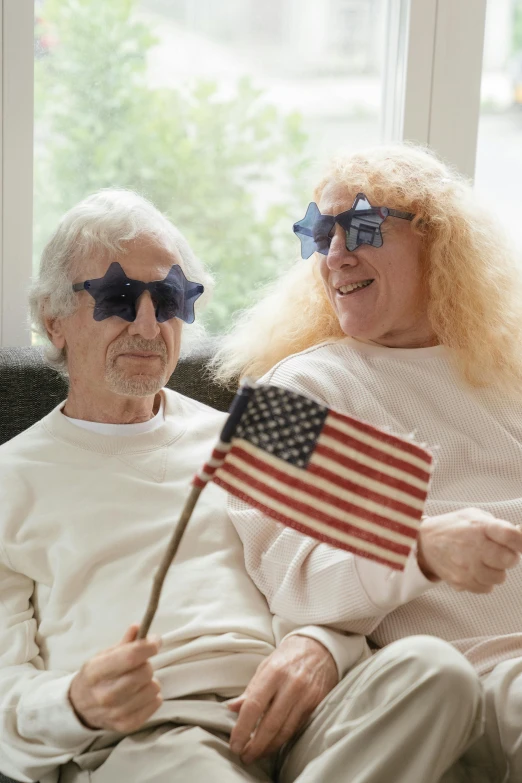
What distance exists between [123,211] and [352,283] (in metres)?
0.52

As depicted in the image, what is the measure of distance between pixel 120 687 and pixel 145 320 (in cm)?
78

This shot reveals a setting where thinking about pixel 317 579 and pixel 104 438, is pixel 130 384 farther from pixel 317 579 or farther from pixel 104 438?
pixel 317 579

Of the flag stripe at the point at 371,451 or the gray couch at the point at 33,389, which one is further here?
the gray couch at the point at 33,389

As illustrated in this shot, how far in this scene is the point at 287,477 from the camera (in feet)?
4.63

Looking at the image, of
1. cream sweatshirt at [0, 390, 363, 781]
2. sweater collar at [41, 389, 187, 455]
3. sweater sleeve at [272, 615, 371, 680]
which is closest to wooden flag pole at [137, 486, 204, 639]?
cream sweatshirt at [0, 390, 363, 781]

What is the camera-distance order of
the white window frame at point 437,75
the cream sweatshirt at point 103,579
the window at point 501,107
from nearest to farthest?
the cream sweatshirt at point 103,579, the white window frame at point 437,75, the window at point 501,107

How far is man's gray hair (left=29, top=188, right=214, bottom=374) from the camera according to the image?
1977 mm

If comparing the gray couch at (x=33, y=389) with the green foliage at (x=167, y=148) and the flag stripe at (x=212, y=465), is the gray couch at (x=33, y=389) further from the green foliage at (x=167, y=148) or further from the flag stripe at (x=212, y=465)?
the flag stripe at (x=212, y=465)

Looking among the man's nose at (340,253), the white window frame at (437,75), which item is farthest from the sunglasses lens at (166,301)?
the white window frame at (437,75)

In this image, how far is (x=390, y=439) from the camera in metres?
1.43

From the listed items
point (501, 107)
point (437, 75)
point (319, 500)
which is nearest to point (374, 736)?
point (319, 500)

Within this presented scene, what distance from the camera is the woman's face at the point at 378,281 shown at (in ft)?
7.02

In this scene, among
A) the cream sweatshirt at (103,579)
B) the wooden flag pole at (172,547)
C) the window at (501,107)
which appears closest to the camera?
the wooden flag pole at (172,547)

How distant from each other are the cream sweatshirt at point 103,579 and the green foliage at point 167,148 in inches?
42.4
